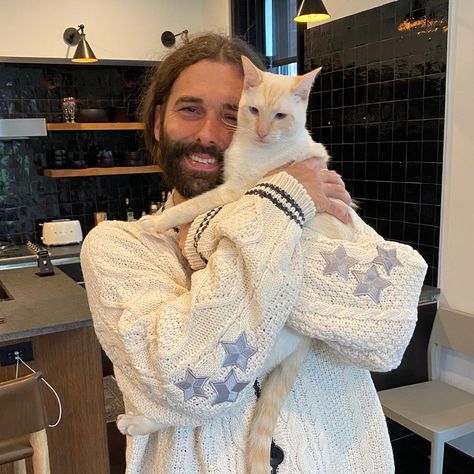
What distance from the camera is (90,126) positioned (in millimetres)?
4105

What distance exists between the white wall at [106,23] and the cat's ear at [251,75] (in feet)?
9.23

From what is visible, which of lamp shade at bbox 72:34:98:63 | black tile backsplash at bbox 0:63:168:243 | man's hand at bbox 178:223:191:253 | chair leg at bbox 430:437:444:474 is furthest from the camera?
black tile backsplash at bbox 0:63:168:243

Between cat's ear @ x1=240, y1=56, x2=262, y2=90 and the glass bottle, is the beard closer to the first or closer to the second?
cat's ear @ x1=240, y1=56, x2=262, y2=90

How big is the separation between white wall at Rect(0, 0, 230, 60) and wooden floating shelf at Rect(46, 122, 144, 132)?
491mm

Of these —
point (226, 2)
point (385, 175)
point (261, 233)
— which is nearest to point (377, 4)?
point (385, 175)

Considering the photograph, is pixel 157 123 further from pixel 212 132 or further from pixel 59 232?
pixel 59 232

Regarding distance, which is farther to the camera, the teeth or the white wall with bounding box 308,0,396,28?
the white wall with bounding box 308,0,396,28

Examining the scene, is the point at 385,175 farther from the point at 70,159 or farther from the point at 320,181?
the point at 70,159

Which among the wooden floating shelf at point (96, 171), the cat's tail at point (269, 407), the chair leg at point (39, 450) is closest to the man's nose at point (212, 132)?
the cat's tail at point (269, 407)

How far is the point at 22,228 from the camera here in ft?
14.1

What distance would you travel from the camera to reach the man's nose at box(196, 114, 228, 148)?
47.4 inches

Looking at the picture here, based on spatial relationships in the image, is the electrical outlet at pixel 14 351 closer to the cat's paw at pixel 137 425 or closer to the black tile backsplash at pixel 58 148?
the cat's paw at pixel 137 425

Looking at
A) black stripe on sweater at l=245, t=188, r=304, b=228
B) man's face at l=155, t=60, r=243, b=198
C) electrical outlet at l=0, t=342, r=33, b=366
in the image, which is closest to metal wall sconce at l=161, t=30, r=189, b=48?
electrical outlet at l=0, t=342, r=33, b=366

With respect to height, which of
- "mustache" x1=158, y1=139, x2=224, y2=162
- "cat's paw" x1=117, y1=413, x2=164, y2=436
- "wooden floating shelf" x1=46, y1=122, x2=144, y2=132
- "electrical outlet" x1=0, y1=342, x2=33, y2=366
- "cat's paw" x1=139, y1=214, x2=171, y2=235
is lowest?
"electrical outlet" x1=0, y1=342, x2=33, y2=366
